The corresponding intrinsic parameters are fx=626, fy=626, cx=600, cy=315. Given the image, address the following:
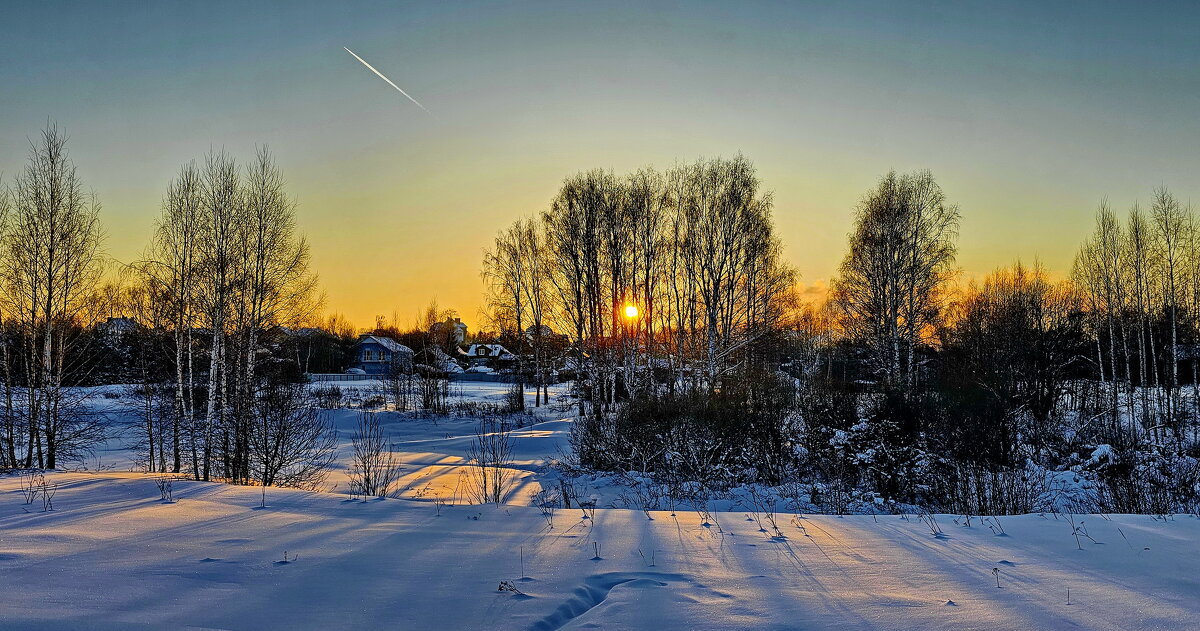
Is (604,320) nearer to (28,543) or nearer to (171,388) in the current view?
(171,388)

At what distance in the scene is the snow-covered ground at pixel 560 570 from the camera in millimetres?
3506

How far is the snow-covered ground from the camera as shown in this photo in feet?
11.5

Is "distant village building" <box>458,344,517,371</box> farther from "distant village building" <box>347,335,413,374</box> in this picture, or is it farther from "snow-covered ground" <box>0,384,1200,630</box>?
"snow-covered ground" <box>0,384,1200,630</box>

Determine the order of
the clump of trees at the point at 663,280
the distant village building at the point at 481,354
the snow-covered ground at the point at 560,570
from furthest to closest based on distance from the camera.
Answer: the distant village building at the point at 481,354
the clump of trees at the point at 663,280
the snow-covered ground at the point at 560,570

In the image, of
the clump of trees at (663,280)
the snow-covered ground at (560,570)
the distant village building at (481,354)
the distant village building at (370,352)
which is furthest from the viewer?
the distant village building at (481,354)

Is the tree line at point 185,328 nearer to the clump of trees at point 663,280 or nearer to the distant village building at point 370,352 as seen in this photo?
the clump of trees at point 663,280

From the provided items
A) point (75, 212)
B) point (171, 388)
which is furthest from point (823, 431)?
point (171, 388)

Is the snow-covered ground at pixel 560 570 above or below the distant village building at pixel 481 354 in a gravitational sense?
below

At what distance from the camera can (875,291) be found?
74.2ft

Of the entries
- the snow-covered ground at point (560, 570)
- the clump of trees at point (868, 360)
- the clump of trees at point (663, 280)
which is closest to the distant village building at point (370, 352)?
the clump of trees at point (868, 360)

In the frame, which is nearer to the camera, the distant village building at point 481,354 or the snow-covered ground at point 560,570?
the snow-covered ground at point 560,570

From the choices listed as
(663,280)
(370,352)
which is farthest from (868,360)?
(370,352)

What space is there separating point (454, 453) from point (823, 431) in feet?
35.3

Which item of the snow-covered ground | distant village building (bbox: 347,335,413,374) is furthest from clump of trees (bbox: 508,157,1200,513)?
distant village building (bbox: 347,335,413,374)
